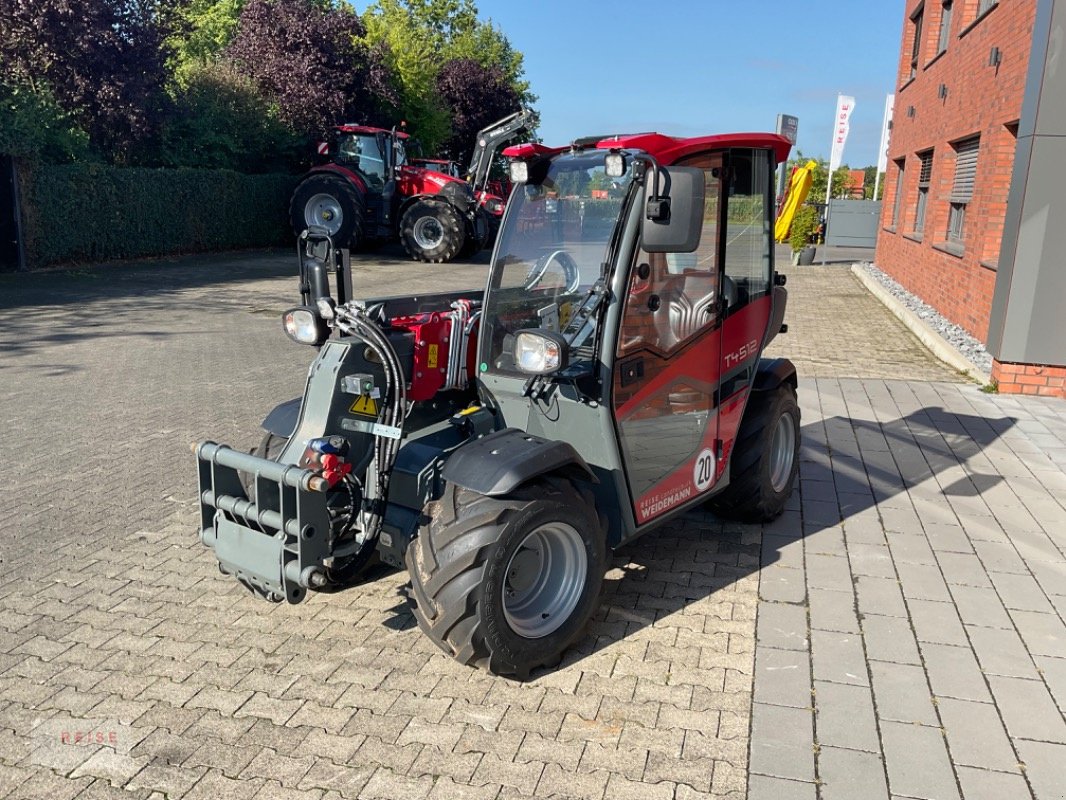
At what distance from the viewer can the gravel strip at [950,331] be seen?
31.7 ft

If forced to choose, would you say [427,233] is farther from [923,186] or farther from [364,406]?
[364,406]

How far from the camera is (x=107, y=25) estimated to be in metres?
17.7

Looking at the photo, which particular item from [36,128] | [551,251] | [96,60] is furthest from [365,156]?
[551,251]

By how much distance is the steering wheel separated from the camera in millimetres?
4008

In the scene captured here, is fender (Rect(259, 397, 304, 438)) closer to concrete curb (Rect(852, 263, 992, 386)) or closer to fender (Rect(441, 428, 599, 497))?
fender (Rect(441, 428, 599, 497))

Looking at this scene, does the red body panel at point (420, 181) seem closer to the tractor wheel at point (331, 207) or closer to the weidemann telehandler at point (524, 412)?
the tractor wheel at point (331, 207)

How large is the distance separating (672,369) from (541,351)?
0.92 meters

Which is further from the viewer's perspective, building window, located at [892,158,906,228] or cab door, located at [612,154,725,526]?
building window, located at [892,158,906,228]

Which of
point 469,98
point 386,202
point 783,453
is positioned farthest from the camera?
point 469,98

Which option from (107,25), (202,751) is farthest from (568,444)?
(107,25)

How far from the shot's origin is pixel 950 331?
11.3 meters

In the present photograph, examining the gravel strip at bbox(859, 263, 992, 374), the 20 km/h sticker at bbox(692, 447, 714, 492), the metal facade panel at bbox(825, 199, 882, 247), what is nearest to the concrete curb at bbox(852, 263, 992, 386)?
the gravel strip at bbox(859, 263, 992, 374)

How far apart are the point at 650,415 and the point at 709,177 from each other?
3.81ft

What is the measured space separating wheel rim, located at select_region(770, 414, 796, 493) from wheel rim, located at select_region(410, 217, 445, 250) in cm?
1593
